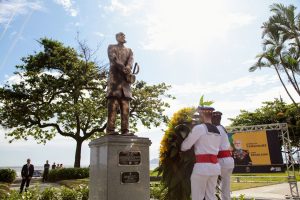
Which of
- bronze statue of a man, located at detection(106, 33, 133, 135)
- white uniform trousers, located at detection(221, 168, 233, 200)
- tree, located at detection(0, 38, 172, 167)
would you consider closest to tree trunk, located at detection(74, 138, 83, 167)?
tree, located at detection(0, 38, 172, 167)

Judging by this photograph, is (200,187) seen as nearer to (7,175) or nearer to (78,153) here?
(7,175)

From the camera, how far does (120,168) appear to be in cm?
658

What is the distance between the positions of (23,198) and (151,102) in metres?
18.7

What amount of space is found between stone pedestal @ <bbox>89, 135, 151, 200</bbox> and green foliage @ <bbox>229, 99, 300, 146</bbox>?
3906 cm

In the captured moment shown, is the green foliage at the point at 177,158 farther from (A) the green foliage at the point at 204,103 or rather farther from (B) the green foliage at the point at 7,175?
→ (B) the green foliage at the point at 7,175

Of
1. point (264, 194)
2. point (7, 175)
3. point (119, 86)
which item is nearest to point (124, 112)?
point (119, 86)

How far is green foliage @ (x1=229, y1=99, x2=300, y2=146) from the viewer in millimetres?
44594

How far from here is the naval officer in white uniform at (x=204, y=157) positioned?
5238 millimetres

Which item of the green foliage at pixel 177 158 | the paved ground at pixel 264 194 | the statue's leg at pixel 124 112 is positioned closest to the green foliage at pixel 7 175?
the paved ground at pixel 264 194

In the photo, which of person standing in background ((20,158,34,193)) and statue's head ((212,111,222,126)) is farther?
person standing in background ((20,158,34,193))

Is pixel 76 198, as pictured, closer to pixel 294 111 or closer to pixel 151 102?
pixel 151 102

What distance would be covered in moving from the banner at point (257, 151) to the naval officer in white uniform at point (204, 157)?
11254 mm

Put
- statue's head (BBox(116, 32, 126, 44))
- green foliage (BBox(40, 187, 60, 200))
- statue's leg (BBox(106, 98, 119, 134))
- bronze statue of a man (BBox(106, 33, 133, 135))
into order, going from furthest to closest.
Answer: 1. green foliage (BBox(40, 187, 60, 200))
2. statue's head (BBox(116, 32, 126, 44))
3. bronze statue of a man (BBox(106, 33, 133, 135))
4. statue's leg (BBox(106, 98, 119, 134))

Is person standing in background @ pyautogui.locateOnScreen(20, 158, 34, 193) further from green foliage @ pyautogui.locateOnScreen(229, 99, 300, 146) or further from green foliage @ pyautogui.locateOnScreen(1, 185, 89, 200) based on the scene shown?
green foliage @ pyautogui.locateOnScreen(229, 99, 300, 146)
